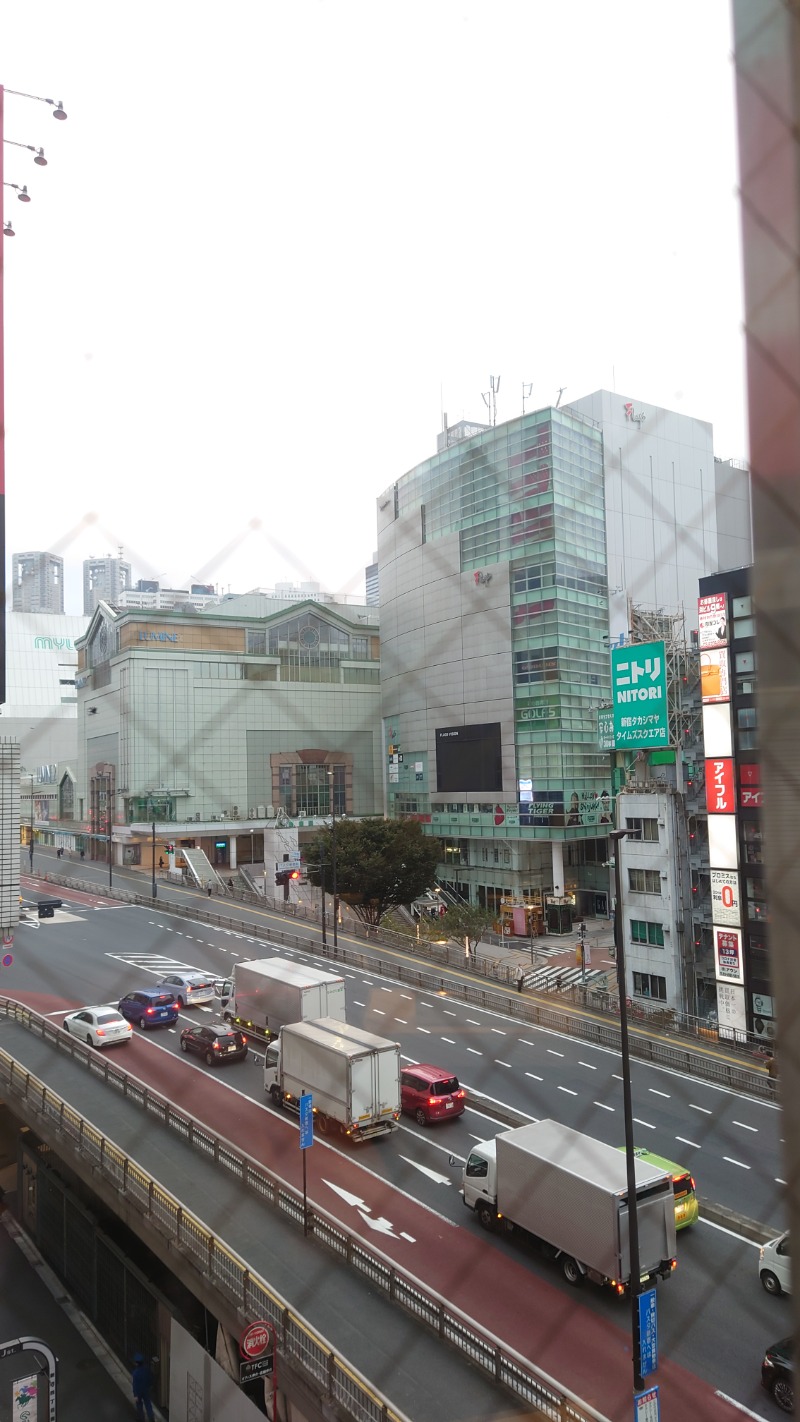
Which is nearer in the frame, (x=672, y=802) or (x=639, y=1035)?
(x=639, y=1035)

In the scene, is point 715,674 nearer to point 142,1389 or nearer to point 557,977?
point 557,977

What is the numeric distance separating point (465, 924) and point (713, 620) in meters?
3.35

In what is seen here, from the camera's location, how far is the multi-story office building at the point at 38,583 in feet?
2.41

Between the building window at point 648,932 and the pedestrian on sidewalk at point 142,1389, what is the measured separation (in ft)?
14.7

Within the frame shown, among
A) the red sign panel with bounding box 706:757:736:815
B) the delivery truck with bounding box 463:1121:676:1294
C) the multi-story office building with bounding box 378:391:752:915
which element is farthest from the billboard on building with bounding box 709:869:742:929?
the delivery truck with bounding box 463:1121:676:1294

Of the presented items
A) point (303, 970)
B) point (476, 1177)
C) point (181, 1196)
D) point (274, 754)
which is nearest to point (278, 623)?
point (274, 754)

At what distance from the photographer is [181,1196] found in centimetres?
254

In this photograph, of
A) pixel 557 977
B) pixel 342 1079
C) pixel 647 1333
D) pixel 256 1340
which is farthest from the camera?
pixel 557 977

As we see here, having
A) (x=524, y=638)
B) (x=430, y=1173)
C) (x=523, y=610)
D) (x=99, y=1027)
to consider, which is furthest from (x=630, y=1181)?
(x=524, y=638)

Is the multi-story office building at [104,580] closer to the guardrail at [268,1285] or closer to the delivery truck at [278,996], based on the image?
the guardrail at [268,1285]

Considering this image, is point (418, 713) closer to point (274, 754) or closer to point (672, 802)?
point (672, 802)

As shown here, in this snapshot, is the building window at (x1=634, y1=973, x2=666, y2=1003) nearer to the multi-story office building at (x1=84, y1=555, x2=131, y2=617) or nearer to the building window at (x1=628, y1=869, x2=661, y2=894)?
the building window at (x1=628, y1=869, x2=661, y2=894)

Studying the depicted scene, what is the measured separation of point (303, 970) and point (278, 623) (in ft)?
11.2

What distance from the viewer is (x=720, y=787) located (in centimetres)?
577
